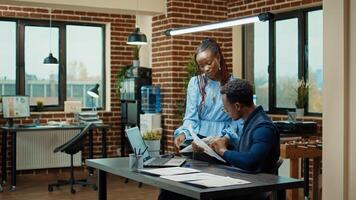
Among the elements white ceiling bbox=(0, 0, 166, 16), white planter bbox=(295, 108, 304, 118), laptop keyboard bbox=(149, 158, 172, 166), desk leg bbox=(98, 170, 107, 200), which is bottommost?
desk leg bbox=(98, 170, 107, 200)

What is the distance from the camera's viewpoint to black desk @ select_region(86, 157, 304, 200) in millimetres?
2645

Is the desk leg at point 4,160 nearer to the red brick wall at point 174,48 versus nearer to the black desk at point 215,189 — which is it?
the red brick wall at point 174,48

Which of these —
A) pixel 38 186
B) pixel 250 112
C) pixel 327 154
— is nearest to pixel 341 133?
pixel 327 154

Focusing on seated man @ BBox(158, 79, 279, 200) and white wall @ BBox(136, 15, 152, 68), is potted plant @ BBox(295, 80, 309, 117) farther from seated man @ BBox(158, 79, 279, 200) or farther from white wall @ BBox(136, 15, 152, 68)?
seated man @ BBox(158, 79, 279, 200)

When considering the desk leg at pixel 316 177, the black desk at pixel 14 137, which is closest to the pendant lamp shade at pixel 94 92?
the black desk at pixel 14 137

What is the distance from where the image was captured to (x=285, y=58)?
7.58 m

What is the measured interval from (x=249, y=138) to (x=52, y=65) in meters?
6.09

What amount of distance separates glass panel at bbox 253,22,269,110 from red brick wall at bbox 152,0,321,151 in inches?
14.0

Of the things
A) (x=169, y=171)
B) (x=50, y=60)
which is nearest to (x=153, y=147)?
(x=169, y=171)

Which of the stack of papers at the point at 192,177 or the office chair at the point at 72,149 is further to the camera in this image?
the office chair at the point at 72,149

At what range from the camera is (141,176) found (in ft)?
10.2

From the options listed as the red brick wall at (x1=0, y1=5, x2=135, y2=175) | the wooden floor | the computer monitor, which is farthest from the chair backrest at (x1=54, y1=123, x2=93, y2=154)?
the red brick wall at (x1=0, y1=5, x2=135, y2=175)

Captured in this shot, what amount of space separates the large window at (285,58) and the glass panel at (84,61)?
256 cm

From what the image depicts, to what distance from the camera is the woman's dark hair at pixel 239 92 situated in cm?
321
